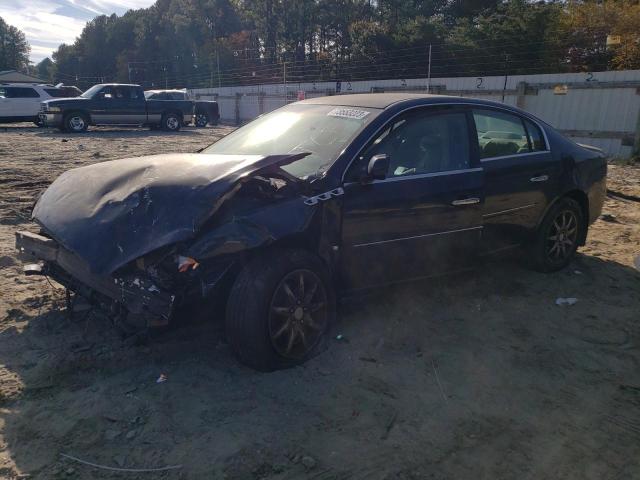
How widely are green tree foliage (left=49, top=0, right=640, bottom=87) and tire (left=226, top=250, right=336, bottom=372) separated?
1849 cm

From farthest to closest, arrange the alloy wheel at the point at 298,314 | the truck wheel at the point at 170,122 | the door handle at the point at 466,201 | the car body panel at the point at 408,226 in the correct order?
the truck wheel at the point at 170,122
the door handle at the point at 466,201
the car body panel at the point at 408,226
the alloy wheel at the point at 298,314

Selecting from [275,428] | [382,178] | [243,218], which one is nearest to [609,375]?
[382,178]

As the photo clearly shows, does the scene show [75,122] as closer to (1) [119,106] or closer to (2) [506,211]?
(1) [119,106]

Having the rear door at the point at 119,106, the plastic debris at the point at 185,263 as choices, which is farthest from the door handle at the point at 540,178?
Answer: the rear door at the point at 119,106

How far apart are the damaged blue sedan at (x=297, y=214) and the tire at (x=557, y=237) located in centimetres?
16

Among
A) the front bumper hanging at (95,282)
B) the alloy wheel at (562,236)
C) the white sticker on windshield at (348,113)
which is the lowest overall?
the alloy wheel at (562,236)

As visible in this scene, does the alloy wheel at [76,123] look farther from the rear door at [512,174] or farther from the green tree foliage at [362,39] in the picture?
the rear door at [512,174]

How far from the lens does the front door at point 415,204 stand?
364 cm

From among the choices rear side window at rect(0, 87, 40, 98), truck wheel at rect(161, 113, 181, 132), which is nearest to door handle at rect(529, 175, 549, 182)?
truck wheel at rect(161, 113, 181, 132)

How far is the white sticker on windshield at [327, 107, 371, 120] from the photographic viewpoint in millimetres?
3961

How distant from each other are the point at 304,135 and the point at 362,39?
2997 centimetres

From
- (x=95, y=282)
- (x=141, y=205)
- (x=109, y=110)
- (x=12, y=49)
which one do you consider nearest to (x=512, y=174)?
(x=141, y=205)

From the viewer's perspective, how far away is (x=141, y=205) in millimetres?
3160

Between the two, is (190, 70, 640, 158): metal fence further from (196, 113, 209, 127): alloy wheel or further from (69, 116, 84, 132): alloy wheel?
(69, 116, 84, 132): alloy wheel
